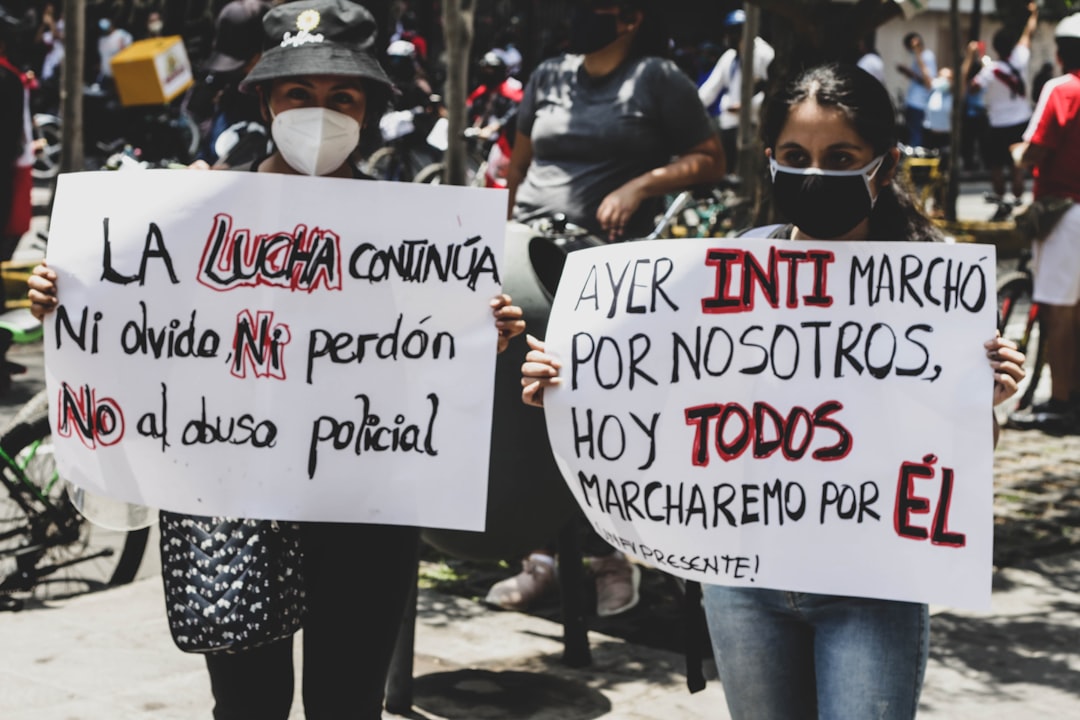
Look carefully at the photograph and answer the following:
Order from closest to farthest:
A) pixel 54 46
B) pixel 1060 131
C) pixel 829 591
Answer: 1. pixel 829 591
2. pixel 1060 131
3. pixel 54 46

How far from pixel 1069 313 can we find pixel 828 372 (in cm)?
601

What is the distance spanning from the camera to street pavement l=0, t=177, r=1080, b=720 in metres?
4.60

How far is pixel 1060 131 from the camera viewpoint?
8.16m

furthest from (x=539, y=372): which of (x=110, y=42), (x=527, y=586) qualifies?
(x=110, y=42)

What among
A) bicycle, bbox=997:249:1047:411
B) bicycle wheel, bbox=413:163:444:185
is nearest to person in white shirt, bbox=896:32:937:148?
bicycle wheel, bbox=413:163:444:185

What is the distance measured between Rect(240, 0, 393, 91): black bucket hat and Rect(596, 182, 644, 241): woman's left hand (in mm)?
1930

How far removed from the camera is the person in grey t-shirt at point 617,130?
5.34m

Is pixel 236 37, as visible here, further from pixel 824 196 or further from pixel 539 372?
pixel 824 196

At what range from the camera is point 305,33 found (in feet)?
10.8

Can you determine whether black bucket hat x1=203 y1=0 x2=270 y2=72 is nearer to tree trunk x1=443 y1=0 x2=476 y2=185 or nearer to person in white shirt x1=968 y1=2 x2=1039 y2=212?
tree trunk x1=443 y1=0 x2=476 y2=185

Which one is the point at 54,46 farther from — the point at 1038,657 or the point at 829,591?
the point at 829,591

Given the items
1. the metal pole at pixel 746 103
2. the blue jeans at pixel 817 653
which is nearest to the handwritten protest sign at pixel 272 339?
the blue jeans at pixel 817 653

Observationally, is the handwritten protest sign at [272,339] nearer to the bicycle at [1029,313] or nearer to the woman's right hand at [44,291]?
the woman's right hand at [44,291]

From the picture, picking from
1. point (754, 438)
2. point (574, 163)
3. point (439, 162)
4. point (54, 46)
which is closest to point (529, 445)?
point (574, 163)
